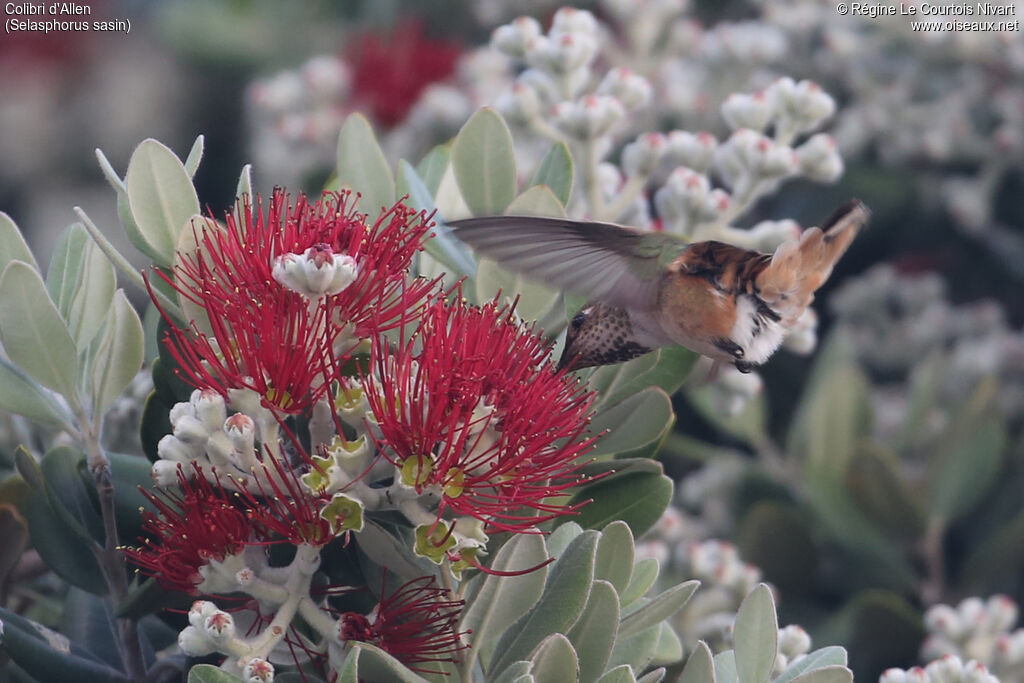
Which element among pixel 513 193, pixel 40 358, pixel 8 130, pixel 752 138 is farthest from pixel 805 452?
pixel 8 130

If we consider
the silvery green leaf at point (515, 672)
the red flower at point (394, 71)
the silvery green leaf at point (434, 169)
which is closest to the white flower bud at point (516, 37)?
the silvery green leaf at point (434, 169)

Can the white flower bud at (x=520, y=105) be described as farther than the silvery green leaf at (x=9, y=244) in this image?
Yes

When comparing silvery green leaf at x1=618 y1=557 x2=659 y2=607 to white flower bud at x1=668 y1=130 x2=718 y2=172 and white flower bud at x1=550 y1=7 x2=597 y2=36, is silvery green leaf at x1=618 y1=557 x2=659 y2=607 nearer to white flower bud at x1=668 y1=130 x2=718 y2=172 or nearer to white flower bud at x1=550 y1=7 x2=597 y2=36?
white flower bud at x1=668 y1=130 x2=718 y2=172

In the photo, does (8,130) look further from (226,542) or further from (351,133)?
(226,542)

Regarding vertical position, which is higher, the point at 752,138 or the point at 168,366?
the point at 752,138

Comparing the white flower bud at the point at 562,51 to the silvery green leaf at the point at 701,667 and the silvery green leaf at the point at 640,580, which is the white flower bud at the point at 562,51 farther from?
the silvery green leaf at the point at 701,667

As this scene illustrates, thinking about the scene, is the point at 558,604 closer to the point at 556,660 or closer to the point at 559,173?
the point at 556,660

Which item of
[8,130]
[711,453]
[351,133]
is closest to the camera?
[351,133]
